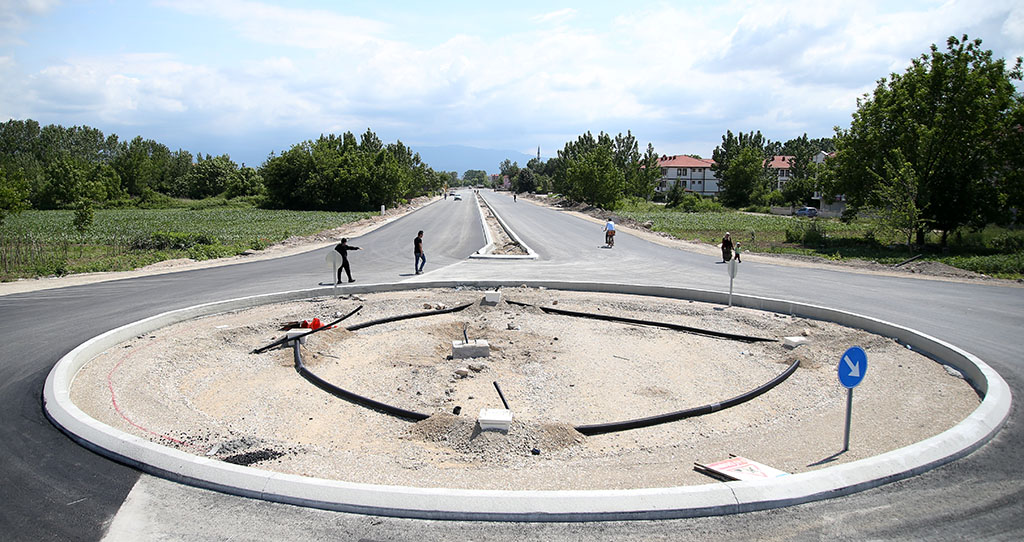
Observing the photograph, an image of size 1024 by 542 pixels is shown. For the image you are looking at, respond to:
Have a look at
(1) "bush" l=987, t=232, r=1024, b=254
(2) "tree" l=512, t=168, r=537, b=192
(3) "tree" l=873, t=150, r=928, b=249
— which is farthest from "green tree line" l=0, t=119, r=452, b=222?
(1) "bush" l=987, t=232, r=1024, b=254

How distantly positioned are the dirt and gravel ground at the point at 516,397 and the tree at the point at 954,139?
22345 mm

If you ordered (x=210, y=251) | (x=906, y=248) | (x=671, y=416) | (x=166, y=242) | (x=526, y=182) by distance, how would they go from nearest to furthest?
(x=671, y=416) < (x=210, y=251) < (x=166, y=242) < (x=906, y=248) < (x=526, y=182)

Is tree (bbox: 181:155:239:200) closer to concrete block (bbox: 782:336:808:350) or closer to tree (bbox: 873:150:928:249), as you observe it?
tree (bbox: 873:150:928:249)

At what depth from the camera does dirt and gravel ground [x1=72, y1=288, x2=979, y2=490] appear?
6.71 m

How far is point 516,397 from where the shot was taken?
923 centimetres

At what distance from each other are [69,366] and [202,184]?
10786 centimetres

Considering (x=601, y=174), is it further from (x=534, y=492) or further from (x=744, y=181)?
(x=534, y=492)

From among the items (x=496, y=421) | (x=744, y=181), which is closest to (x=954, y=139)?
(x=496, y=421)

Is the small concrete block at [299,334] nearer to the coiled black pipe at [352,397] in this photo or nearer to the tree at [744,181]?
the coiled black pipe at [352,397]

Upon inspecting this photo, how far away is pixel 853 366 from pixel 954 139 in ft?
102

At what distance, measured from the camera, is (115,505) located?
5.46 metres

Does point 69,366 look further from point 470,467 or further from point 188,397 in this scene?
point 470,467

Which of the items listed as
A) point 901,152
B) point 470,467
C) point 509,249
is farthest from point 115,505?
point 901,152

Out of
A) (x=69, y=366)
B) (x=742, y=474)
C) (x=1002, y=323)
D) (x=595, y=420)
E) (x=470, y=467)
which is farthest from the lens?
(x=1002, y=323)
